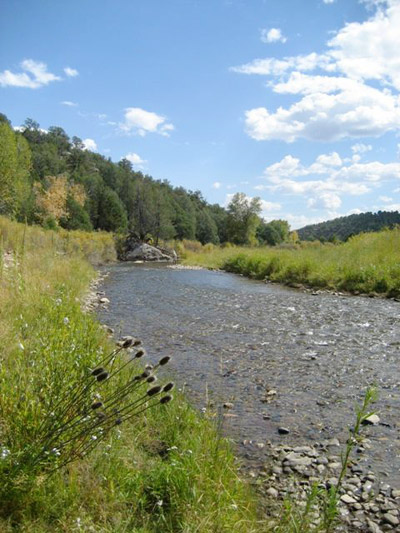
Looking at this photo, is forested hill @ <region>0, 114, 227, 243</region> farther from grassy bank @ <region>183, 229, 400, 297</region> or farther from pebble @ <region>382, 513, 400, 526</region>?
pebble @ <region>382, 513, 400, 526</region>

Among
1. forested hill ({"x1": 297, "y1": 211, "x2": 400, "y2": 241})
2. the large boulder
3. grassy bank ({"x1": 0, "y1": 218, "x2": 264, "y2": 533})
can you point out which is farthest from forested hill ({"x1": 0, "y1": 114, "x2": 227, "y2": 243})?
forested hill ({"x1": 297, "y1": 211, "x2": 400, "y2": 241})

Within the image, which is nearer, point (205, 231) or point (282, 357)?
point (282, 357)

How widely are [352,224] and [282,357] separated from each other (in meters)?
136

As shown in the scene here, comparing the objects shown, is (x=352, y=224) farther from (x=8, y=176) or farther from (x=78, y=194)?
(x=8, y=176)

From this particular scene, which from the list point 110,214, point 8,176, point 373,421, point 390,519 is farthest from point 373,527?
point 110,214

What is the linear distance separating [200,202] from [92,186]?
6308 centimetres

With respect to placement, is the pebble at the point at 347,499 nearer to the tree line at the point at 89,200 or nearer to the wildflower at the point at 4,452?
the wildflower at the point at 4,452

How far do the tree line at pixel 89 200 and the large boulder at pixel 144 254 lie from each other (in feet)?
14.8

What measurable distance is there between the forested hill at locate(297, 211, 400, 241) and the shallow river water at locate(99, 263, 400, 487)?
90336 mm

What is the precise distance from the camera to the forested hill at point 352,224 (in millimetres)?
110688

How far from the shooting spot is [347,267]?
15.8 meters

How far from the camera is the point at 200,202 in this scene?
142 m

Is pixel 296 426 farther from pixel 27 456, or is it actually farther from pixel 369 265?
pixel 369 265

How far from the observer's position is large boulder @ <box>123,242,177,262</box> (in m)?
44.2
